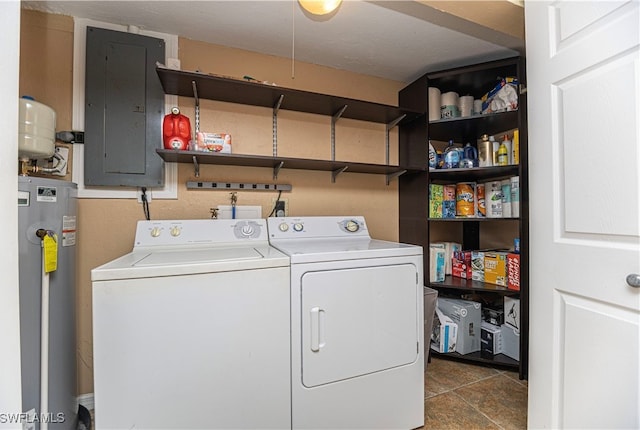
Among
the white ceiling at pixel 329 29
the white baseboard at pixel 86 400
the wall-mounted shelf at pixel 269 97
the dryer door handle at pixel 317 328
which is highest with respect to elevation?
the white ceiling at pixel 329 29

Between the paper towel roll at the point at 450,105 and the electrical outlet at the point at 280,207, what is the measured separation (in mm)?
1396

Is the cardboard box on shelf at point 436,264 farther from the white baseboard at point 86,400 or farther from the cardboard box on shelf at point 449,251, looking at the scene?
the white baseboard at point 86,400

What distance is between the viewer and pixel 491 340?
2.12m

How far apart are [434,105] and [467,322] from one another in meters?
1.66

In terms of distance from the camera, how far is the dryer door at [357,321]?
129 cm

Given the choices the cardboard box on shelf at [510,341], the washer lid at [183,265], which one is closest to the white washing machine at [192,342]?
the washer lid at [183,265]

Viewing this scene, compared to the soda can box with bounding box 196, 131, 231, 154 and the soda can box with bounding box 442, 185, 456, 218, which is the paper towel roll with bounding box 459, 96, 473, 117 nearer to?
the soda can box with bounding box 442, 185, 456, 218

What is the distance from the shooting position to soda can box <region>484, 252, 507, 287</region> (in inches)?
81.7

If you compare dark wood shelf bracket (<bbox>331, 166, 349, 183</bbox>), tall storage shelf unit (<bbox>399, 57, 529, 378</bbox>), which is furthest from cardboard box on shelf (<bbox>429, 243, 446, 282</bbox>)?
dark wood shelf bracket (<bbox>331, 166, 349, 183</bbox>)

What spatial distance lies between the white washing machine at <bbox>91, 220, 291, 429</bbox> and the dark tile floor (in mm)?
944

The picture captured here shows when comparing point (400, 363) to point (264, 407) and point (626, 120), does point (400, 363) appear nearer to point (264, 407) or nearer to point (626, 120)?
point (264, 407)

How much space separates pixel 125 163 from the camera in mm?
1718

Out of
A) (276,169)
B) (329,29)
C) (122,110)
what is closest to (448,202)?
(276,169)

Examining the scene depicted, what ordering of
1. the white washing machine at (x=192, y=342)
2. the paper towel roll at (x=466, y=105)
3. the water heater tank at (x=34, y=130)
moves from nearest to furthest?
1. the white washing machine at (x=192, y=342)
2. the water heater tank at (x=34, y=130)
3. the paper towel roll at (x=466, y=105)
